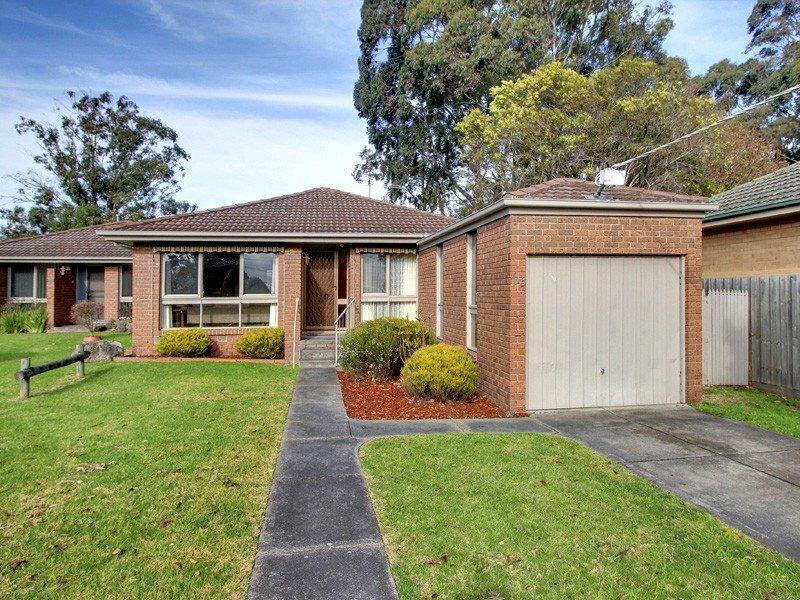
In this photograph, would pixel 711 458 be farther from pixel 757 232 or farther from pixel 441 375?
pixel 757 232

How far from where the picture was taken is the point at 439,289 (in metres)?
11.0

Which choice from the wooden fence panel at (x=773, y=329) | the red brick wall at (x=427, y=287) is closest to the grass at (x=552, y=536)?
the wooden fence panel at (x=773, y=329)

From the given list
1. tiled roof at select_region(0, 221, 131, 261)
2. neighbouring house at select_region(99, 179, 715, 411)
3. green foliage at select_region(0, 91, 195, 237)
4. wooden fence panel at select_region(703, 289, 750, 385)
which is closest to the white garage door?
neighbouring house at select_region(99, 179, 715, 411)

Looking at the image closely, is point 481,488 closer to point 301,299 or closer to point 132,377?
point 132,377

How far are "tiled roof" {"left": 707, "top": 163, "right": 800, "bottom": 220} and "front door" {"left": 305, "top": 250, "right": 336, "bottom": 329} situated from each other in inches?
357

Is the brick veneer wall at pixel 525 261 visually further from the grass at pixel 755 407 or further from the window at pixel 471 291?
the window at pixel 471 291

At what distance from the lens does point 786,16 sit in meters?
26.8

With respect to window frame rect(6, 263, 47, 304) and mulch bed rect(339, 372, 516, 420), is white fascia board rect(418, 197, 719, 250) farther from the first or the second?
window frame rect(6, 263, 47, 304)

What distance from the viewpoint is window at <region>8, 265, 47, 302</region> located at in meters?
19.9

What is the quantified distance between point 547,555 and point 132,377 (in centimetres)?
873

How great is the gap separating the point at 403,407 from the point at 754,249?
746 cm

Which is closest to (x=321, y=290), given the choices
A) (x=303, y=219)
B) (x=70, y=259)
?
(x=303, y=219)

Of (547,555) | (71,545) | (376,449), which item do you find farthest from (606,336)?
(71,545)

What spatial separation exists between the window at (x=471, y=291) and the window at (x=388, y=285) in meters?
3.92
